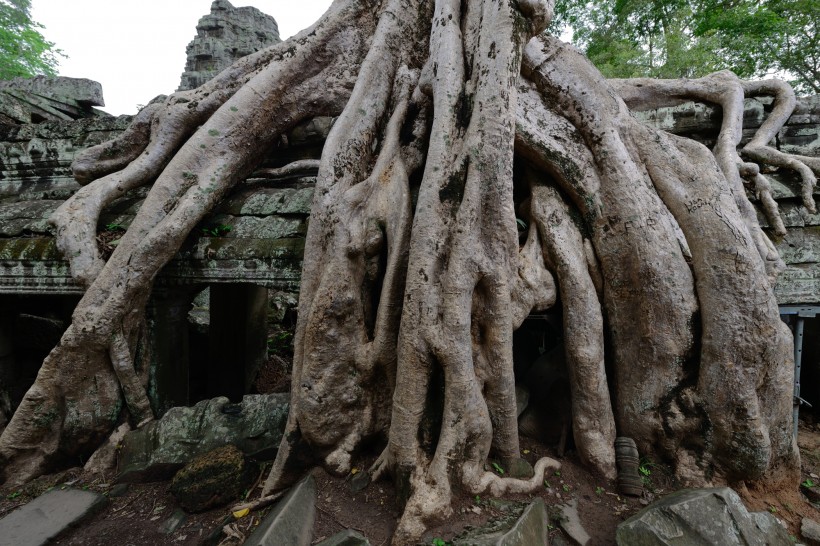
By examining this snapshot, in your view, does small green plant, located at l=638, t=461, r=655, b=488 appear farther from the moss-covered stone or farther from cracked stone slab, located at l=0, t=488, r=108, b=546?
cracked stone slab, located at l=0, t=488, r=108, b=546

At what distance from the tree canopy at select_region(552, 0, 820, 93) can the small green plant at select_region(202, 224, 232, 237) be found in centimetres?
920

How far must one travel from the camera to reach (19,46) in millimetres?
12938

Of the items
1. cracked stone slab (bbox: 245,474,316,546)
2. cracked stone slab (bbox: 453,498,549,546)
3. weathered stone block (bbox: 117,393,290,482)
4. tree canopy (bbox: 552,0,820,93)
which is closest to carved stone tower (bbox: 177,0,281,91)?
tree canopy (bbox: 552,0,820,93)

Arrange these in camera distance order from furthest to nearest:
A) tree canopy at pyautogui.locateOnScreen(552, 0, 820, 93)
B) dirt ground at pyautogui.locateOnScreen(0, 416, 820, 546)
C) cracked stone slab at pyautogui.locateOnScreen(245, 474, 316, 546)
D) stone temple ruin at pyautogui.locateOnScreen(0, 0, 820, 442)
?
tree canopy at pyautogui.locateOnScreen(552, 0, 820, 93), stone temple ruin at pyautogui.locateOnScreen(0, 0, 820, 442), dirt ground at pyautogui.locateOnScreen(0, 416, 820, 546), cracked stone slab at pyautogui.locateOnScreen(245, 474, 316, 546)

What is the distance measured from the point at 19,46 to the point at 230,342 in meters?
15.8

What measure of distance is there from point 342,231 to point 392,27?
1647mm

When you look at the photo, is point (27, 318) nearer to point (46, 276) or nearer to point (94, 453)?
point (46, 276)

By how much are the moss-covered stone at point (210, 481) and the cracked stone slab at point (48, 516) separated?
1.56 ft

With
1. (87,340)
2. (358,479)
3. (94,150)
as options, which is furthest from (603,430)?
(94,150)

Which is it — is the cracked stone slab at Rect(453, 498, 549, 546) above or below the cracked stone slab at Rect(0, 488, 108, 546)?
above

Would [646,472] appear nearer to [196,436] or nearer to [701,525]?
[701,525]

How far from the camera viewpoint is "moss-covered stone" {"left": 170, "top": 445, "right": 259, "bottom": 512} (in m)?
2.06

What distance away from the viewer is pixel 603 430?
210 centimetres

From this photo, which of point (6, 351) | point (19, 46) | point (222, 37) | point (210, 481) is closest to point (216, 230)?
point (210, 481)
